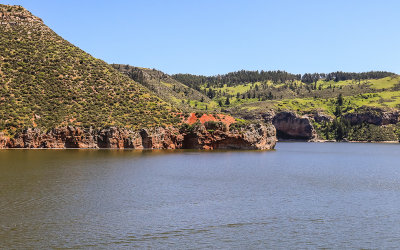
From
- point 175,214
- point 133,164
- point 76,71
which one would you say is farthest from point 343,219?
point 76,71

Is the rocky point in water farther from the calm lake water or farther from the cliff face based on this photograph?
A: the calm lake water

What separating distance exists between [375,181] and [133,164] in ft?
129

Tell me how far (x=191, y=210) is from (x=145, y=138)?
78895mm

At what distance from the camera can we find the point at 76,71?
13438 centimetres

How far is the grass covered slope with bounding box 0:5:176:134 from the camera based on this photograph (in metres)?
110

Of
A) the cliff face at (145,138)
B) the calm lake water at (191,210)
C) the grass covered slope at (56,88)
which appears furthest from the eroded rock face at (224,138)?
the calm lake water at (191,210)

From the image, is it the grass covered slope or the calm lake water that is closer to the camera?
the calm lake water

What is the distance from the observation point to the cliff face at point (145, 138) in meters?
104

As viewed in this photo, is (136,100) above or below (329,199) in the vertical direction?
above

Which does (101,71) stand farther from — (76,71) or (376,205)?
(376,205)

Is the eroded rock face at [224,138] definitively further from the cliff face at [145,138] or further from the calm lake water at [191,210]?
the calm lake water at [191,210]

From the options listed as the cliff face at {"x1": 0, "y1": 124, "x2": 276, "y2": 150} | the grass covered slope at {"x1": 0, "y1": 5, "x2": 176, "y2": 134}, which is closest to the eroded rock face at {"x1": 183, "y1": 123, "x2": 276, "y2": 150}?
the cliff face at {"x1": 0, "y1": 124, "x2": 276, "y2": 150}

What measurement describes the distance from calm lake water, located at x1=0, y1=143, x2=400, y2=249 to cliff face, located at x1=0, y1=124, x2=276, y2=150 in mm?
47127

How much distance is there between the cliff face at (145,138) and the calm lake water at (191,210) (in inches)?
1855
